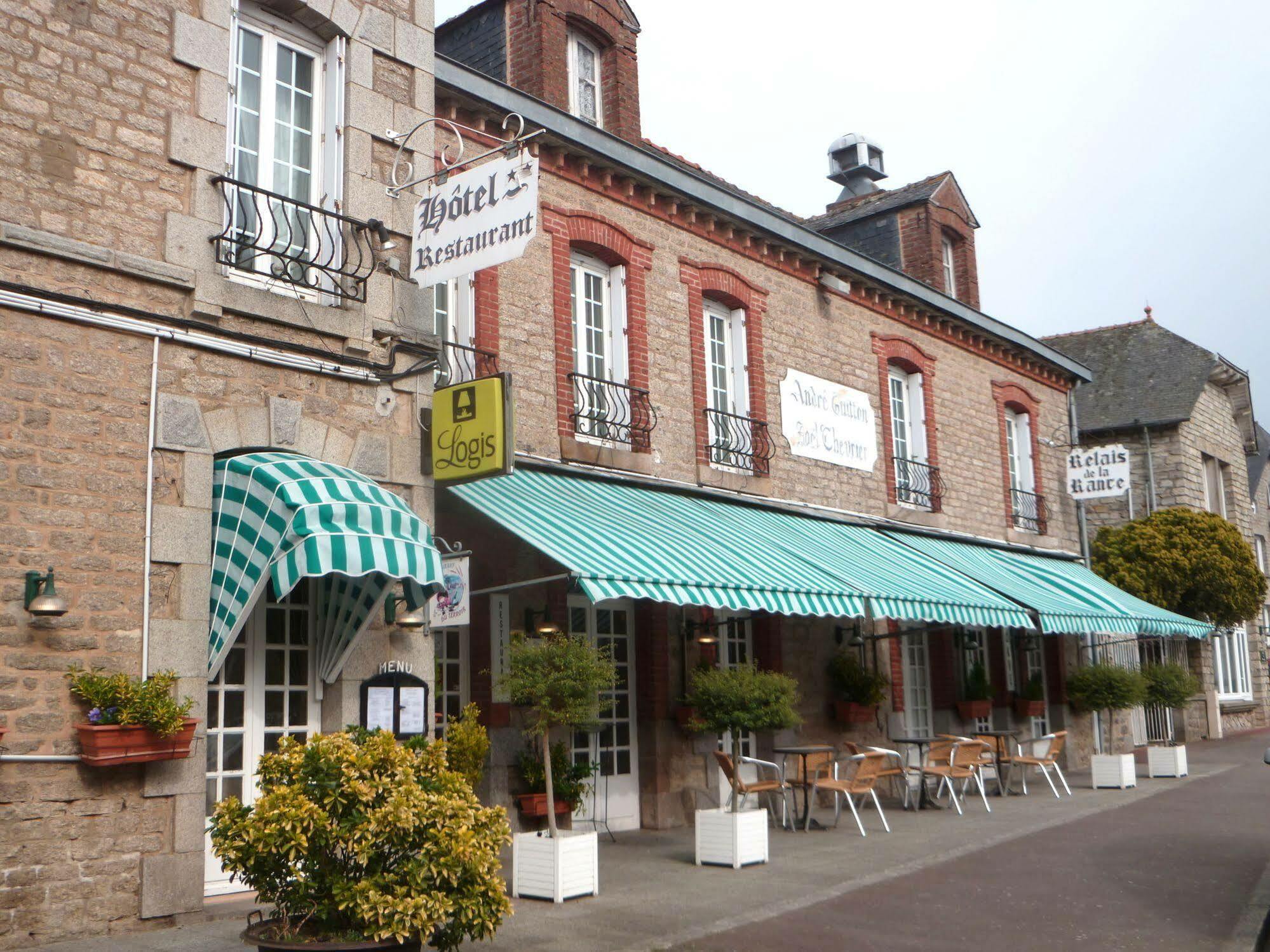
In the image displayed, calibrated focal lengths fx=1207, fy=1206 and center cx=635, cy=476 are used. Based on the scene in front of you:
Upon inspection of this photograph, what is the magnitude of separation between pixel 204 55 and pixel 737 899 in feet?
19.7

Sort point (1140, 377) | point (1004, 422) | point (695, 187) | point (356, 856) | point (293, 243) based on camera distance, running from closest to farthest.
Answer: point (356, 856), point (293, 243), point (695, 187), point (1004, 422), point (1140, 377)

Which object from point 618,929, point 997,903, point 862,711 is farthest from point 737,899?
point 862,711

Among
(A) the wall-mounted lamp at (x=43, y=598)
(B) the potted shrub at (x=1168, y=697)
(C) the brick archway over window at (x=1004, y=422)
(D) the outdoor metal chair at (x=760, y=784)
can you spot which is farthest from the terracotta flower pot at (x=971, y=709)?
(A) the wall-mounted lamp at (x=43, y=598)

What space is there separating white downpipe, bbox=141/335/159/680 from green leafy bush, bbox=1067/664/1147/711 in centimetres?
1217

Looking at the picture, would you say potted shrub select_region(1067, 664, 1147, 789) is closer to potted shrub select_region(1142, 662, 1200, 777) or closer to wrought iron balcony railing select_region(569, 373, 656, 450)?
potted shrub select_region(1142, 662, 1200, 777)

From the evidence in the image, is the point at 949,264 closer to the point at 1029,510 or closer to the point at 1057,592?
the point at 1029,510

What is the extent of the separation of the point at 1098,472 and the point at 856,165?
20.1 feet

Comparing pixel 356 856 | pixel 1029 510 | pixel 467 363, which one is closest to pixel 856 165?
pixel 1029 510

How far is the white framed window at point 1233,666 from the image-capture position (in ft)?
77.5

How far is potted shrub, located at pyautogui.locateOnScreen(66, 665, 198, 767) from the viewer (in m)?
6.00

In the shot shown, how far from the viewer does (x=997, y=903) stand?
24.2 ft

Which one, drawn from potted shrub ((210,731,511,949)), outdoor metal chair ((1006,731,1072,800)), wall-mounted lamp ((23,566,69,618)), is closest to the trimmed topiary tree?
outdoor metal chair ((1006,731,1072,800))

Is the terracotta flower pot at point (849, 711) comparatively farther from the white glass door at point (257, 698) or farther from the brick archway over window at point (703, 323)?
the white glass door at point (257, 698)

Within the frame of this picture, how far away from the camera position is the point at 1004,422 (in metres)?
17.0
